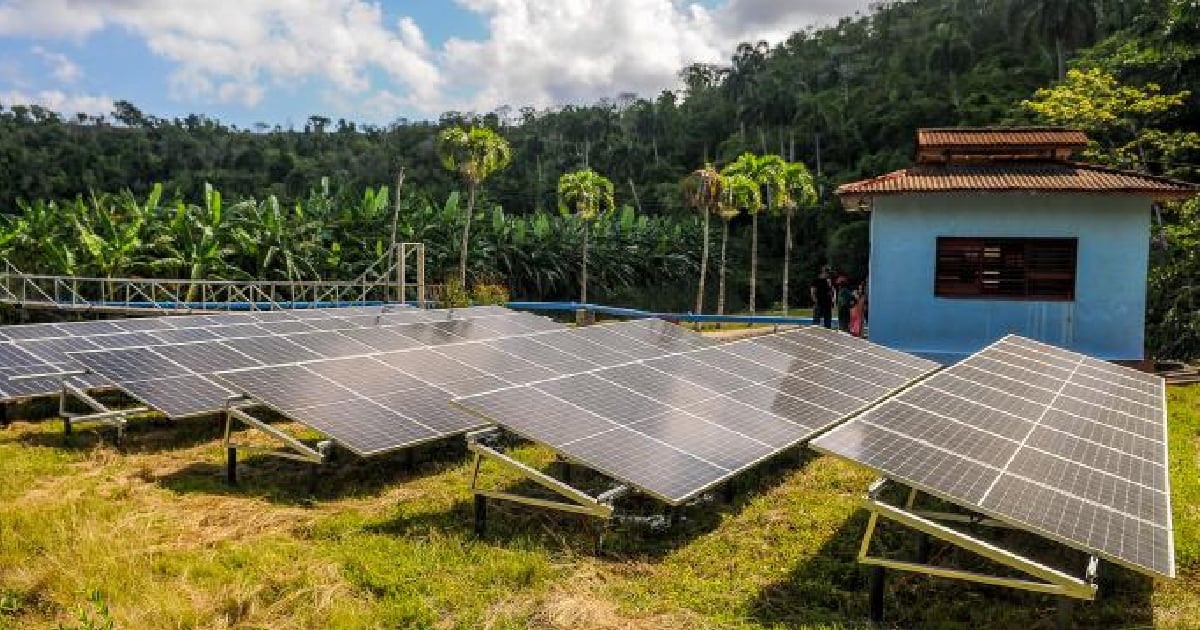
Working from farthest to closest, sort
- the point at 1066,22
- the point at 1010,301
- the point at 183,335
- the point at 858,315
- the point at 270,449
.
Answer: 1. the point at 1066,22
2. the point at 858,315
3. the point at 1010,301
4. the point at 183,335
5. the point at 270,449

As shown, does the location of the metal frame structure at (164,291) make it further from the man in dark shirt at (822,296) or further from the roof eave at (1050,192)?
the roof eave at (1050,192)


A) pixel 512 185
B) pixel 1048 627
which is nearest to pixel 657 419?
pixel 1048 627

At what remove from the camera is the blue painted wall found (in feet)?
51.8

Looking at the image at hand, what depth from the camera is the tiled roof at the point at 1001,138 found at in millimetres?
16578

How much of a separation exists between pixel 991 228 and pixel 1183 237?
7.84m

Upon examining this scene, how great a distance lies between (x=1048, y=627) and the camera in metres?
5.86

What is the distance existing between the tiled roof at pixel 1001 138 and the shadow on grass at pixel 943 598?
1154 cm

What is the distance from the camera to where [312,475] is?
880 cm

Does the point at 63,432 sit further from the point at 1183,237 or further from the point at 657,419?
the point at 1183,237

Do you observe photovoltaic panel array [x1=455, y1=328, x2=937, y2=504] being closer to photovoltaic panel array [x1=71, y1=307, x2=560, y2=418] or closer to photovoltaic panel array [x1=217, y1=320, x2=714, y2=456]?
photovoltaic panel array [x1=217, y1=320, x2=714, y2=456]

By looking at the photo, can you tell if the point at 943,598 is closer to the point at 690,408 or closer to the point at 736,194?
the point at 690,408

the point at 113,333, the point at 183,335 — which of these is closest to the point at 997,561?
the point at 183,335

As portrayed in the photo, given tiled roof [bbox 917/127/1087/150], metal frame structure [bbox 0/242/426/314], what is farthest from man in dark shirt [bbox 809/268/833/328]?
metal frame structure [bbox 0/242/426/314]

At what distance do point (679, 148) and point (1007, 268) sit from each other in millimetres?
64348
